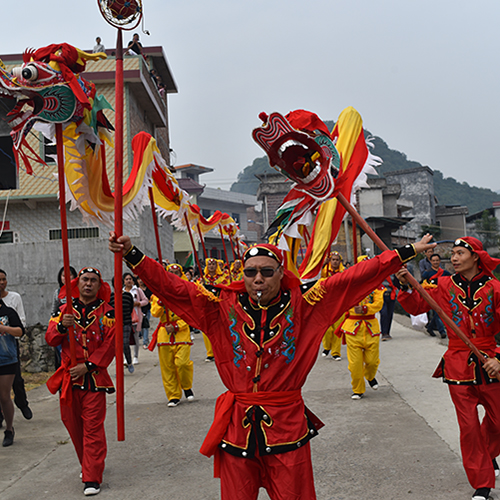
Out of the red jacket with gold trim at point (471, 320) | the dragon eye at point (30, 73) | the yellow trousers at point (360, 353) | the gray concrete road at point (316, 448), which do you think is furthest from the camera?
the yellow trousers at point (360, 353)

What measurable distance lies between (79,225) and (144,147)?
10.9 meters

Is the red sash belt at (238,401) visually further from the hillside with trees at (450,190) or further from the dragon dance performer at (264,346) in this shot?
the hillside with trees at (450,190)

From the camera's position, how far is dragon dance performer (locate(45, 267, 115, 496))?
4.59 metres

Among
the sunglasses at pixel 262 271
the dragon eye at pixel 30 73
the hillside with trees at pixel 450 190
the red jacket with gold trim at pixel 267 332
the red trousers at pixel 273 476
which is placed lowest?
the red trousers at pixel 273 476

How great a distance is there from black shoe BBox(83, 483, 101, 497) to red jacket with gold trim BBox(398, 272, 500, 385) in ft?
9.98

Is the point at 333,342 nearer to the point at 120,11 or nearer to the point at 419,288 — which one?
the point at 419,288

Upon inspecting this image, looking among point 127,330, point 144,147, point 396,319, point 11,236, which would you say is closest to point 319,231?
point 144,147

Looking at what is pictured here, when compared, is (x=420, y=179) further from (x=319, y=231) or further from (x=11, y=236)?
(x=319, y=231)

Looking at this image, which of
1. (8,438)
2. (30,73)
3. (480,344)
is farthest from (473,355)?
(8,438)

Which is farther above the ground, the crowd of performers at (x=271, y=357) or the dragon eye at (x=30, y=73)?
the dragon eye at (x=30, y=73)

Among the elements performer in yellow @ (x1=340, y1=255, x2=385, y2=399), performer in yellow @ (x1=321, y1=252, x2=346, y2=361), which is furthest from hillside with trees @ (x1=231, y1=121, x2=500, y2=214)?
performer in yellow @ (x1=340, y1=255, x2=385, y2=399)

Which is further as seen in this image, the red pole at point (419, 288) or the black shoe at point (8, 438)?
the black shoe at point (8, 438)

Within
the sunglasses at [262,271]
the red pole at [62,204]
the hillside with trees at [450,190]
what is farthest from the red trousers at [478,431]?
the hillside with trees at [450,190]

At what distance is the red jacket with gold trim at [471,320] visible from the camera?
4250mm
